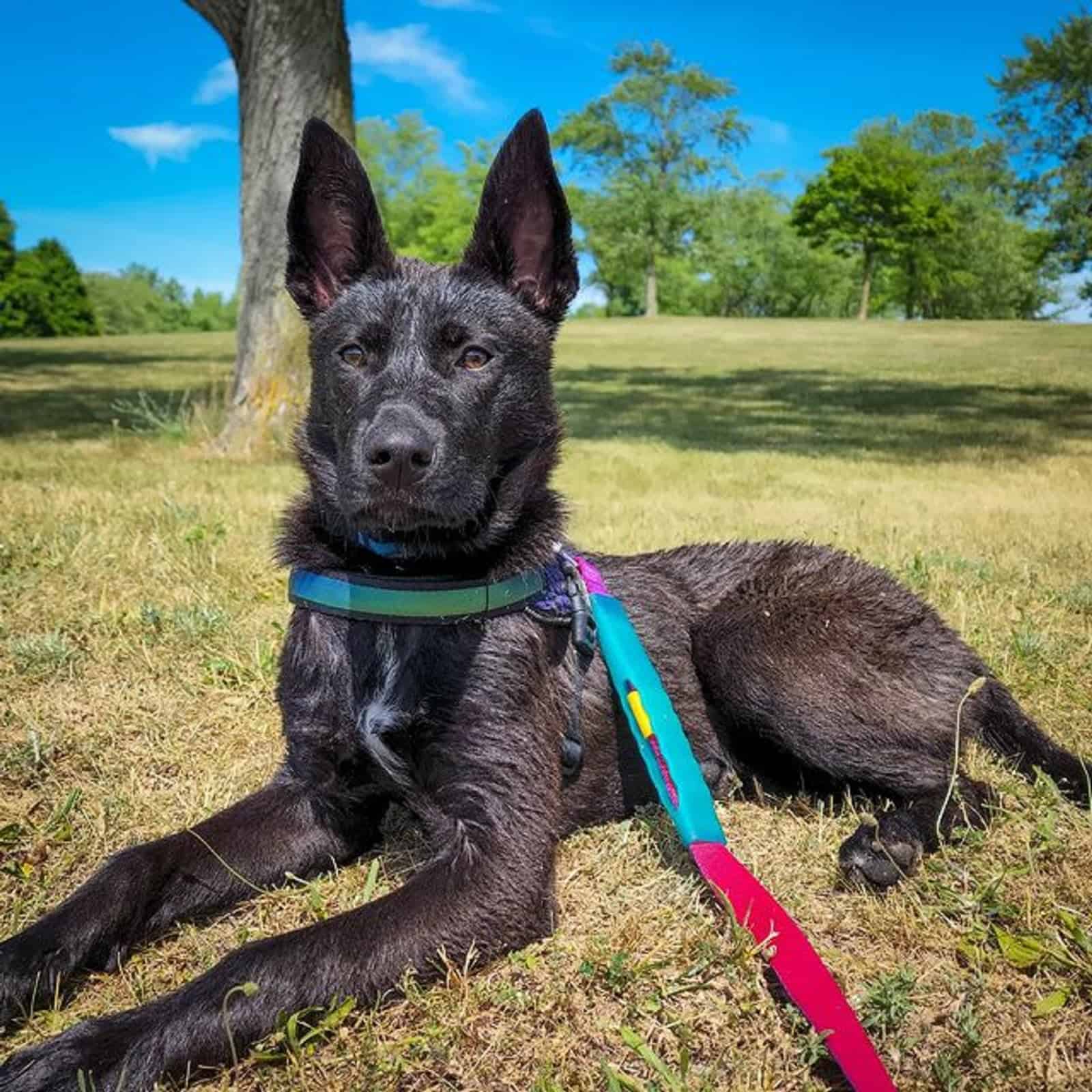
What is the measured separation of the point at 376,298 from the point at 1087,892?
2.66 m

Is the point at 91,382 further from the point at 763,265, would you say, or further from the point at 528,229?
the point at 763,265

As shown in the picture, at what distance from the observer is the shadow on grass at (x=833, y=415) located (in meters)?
13.2

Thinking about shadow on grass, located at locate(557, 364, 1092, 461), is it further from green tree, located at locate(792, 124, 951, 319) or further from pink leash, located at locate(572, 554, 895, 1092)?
green tree, located at locate(792, 124, 951, 319)

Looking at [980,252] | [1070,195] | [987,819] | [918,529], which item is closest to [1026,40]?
[1070,195]

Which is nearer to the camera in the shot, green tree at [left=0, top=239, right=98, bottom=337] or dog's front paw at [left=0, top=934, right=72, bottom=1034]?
dog's front paw at [left=0, top=934, right=72, bottom=1034]

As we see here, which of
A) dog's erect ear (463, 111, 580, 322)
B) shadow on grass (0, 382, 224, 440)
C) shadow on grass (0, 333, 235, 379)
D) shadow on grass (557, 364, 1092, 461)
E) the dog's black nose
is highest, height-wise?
dog's erect ear (463, 111, 580, 322)

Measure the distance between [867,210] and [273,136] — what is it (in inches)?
2111

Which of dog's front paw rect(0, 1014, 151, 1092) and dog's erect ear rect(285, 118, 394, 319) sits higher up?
dog's erect ear rect(285, 118, 394, 319)

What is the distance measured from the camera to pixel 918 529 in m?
7.59

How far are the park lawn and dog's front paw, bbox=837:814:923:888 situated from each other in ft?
Answer: 0.19

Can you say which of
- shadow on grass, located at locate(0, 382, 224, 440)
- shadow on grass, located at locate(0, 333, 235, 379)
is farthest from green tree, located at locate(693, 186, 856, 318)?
shadow on grass, located at locate(0, 382, 224, 440)

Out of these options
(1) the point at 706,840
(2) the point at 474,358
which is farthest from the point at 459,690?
(2) the point at 474,358

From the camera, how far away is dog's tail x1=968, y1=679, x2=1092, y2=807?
329 cm

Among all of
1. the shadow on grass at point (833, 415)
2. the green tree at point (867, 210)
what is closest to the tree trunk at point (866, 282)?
the green tree at point (867, 210)
